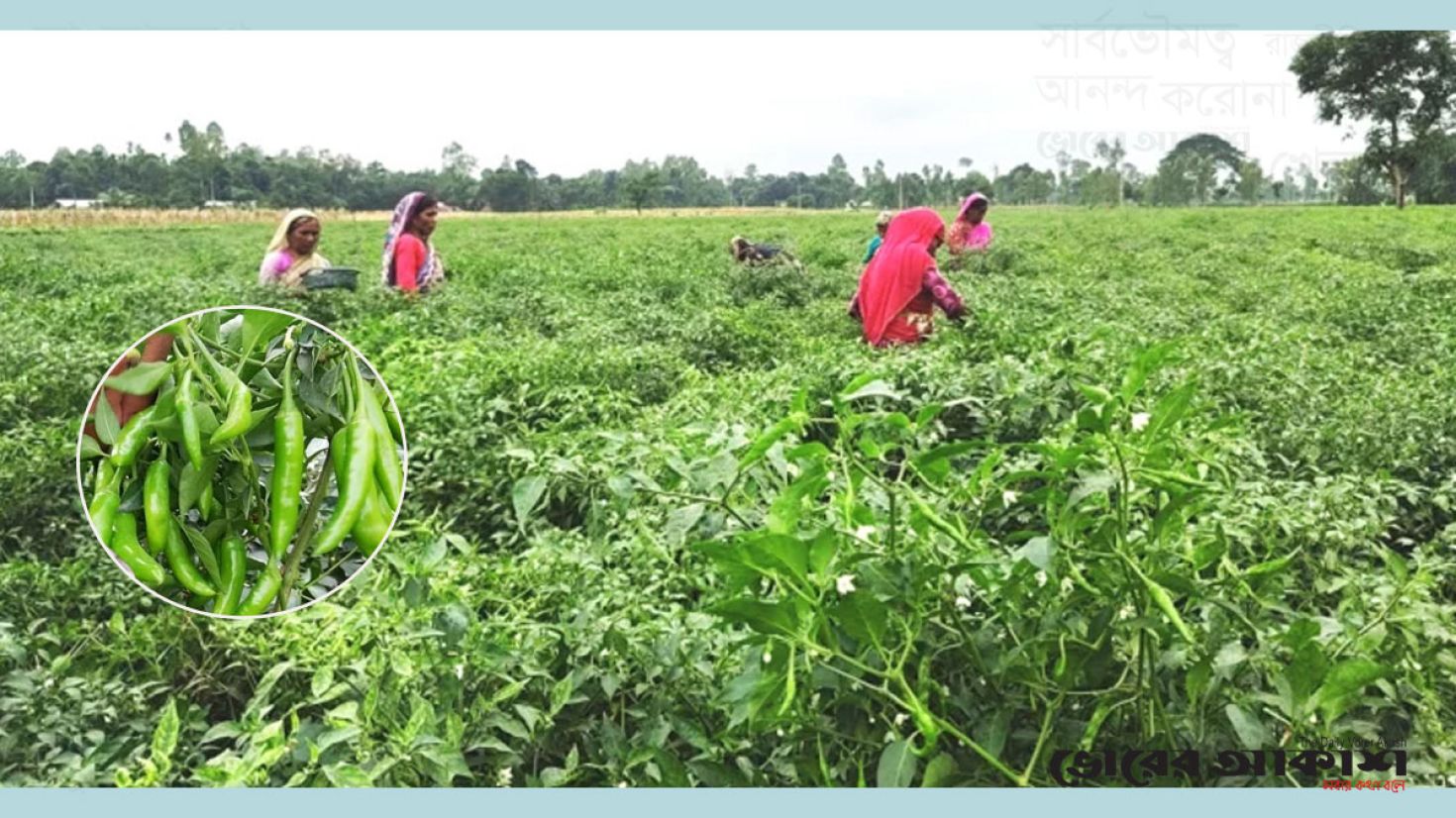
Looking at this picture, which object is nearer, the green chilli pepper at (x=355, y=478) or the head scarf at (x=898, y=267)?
the green chilli pepper at (x=355, y=478)

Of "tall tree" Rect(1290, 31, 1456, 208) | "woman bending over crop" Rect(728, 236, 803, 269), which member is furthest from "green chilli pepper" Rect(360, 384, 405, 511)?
"woman bending over crop" Rect(728, 236, 803, 269)

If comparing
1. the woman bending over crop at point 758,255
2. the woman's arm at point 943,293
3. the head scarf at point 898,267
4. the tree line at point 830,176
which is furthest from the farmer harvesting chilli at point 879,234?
the tree line at point 830,176

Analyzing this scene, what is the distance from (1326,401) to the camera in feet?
10.3

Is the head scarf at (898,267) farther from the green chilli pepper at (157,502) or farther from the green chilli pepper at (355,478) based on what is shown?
the green chilli pepper at (157,502)

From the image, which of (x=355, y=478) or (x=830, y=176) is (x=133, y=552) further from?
(x=830, y=176)

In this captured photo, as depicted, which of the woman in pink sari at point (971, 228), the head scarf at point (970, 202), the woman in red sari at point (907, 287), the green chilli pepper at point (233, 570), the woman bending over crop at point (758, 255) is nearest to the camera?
the green chilli pepper at point (233, 570)

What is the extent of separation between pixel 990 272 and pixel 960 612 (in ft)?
9.89

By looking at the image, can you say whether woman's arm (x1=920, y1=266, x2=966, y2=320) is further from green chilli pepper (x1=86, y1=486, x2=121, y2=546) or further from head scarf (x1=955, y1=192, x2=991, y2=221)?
green chilli pepper (x1=86, y1=486, x2=121, y2=546)

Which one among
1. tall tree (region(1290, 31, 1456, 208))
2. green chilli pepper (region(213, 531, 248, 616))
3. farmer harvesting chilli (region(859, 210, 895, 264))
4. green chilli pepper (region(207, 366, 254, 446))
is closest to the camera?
green chilli pepper (region(207, 366, 254, 446))

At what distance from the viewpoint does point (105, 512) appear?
1984 millimetres

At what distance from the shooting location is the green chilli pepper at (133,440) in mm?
1901

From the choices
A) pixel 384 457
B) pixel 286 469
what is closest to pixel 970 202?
pixel 384 457

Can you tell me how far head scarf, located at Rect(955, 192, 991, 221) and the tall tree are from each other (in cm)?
89

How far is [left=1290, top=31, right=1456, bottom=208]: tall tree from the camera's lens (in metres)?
2.54
